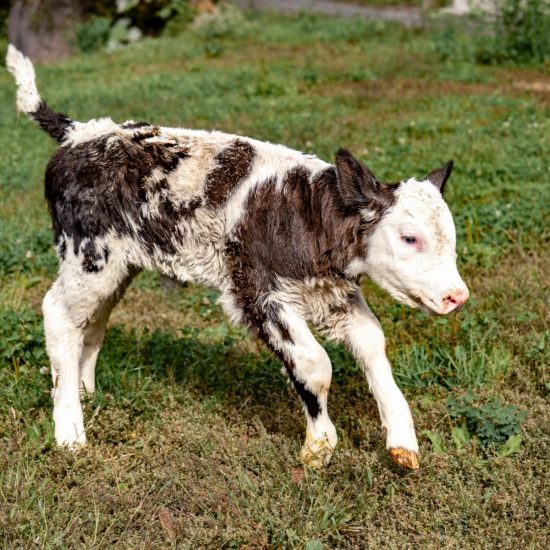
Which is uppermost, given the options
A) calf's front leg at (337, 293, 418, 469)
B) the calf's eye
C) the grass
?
the calf's eye

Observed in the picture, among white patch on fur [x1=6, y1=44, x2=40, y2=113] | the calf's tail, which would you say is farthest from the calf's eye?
white patch on fur [x1=6, y1=44, x2=40, y2=113]

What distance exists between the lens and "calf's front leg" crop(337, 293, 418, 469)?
4.25m

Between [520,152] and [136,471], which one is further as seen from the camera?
[520,152]

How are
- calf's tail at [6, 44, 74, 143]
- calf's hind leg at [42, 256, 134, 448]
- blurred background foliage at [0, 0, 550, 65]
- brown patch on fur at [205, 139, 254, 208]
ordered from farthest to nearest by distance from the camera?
blurred background foliage at [0, 0, 550, 65]
calf's tail at [6, 44, 74, 143]
calf's hind leg at [42, 256, 134, 448]
brown patch on fur at [205, 139, 254, 208]

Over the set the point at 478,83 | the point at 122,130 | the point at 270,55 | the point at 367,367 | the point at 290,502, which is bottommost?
the point at 270,55

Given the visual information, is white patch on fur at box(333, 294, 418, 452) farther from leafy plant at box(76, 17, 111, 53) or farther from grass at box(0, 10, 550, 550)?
leafy plant at box(76, 17, 111, 53)

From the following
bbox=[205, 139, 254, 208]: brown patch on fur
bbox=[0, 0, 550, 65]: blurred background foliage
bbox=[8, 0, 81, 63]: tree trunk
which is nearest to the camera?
bbox=[205, 139, 254, 208]: brown patch on fur

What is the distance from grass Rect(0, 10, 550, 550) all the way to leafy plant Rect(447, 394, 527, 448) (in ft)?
0.20

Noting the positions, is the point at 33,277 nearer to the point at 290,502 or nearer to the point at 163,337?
the point at 163,337

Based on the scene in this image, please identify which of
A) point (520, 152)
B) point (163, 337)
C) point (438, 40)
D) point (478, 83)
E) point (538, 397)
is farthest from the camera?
point (438, 40)

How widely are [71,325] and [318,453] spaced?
5.14 ft

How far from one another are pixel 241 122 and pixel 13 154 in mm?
2893

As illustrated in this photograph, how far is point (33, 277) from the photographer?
7305 mm

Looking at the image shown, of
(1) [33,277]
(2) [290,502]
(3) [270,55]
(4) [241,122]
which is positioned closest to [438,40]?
(3) [270,55]
